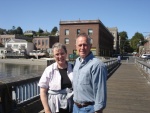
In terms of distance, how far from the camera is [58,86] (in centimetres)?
352

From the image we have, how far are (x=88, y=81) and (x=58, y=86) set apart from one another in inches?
23.1

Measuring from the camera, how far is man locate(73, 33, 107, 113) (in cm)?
305

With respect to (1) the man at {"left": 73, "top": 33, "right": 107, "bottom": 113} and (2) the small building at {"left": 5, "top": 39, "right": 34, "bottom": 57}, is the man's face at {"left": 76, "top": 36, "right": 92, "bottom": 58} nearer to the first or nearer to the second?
(1) the man at {"left": 73, "top": 33, "right": 107, "bottom": 113}

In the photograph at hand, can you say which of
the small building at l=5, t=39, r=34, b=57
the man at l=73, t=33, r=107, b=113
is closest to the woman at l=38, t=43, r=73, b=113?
the man at l=73, t=33, r=107, b=113

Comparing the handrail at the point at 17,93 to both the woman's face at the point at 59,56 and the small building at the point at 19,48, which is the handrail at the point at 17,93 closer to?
the woman's face at the point at 59,56

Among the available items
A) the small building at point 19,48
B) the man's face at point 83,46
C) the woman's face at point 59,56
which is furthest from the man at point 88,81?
the small building at point 19,48

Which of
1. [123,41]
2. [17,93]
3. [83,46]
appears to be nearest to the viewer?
[83,46]

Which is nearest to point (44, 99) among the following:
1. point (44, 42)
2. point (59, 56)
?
point (59, 56)

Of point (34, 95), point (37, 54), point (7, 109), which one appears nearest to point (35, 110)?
point (34, 95)

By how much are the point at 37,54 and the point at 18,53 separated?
9476mm

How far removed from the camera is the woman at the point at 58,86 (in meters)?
3.49

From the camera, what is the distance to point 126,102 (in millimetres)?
8641

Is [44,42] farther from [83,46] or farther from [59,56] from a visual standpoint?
[83,46]

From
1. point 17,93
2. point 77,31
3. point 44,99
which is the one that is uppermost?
point 77,31
